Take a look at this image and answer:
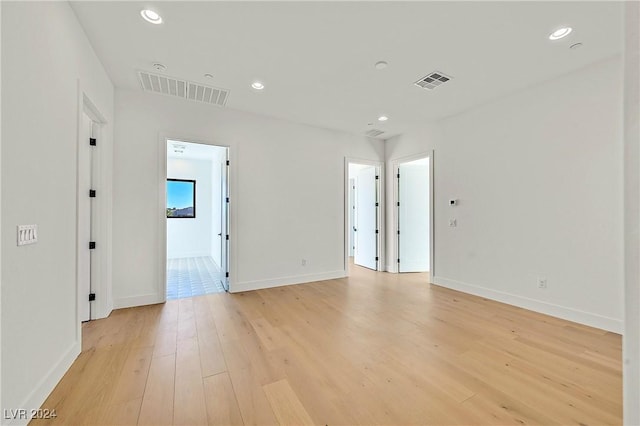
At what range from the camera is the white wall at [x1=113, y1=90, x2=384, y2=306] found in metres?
3.46

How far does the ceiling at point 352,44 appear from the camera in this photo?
2.12 meters

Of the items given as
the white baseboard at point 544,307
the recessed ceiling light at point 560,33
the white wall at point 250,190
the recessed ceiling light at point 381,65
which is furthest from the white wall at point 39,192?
the white baseboard at point 544,307

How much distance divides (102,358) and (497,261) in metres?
4.74

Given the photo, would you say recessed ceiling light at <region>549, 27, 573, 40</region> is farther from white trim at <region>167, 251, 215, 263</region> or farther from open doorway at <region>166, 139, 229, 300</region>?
white trim at <region>167, 251, 215, 263</region>

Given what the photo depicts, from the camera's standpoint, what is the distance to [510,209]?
143 inches

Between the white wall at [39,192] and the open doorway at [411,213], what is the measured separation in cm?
503

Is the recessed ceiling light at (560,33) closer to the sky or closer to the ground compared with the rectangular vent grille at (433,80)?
closer to the ground

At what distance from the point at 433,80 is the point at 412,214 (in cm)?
298

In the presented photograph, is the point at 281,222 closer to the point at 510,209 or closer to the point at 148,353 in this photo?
the point at 148,353

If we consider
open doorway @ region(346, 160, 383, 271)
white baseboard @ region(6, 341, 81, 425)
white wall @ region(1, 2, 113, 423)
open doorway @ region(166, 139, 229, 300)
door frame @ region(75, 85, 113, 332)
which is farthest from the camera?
open doorway @ region(166, 139, 229, 300)

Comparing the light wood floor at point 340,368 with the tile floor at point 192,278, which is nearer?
the light wood floor at point 340,368

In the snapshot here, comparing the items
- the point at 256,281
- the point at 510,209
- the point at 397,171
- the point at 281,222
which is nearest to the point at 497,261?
the point at 510,209

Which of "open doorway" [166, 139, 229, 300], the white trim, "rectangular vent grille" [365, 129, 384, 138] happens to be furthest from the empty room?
the white trim

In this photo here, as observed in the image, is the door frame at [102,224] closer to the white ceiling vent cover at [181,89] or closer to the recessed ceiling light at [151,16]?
the white ceiling vent cover at [181,89]
